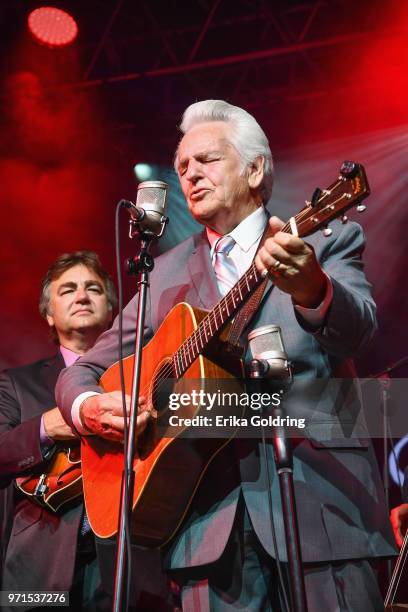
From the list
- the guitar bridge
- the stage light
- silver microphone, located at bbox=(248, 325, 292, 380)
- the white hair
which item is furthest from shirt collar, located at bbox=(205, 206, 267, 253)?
the stage light

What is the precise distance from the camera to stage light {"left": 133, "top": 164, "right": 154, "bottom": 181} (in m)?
5.93

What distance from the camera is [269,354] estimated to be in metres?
2.01

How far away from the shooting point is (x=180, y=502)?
7.43ft

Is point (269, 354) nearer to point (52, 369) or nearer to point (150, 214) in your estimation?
point (150, 214)

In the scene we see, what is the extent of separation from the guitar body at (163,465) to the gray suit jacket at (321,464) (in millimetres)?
61

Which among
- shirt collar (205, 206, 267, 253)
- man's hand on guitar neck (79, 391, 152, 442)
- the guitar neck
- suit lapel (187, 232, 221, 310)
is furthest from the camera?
shirt collar (205, 206, 267, 253)

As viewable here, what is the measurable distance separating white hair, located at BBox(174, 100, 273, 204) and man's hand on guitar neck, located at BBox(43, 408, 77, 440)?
1.43 meters

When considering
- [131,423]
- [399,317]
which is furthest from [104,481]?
[399,317]

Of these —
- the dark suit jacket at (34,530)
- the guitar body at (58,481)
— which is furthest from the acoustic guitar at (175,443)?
the guitar body at (58,481)

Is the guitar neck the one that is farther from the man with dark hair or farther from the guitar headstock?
the man with dark hair

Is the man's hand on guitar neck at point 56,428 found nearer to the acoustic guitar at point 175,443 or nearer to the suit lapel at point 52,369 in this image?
the suit lapel at point 52,369

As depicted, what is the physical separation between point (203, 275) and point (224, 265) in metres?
0.09

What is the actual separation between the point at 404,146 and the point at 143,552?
3.88 m

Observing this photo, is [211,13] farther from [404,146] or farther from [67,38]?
[404,146]
